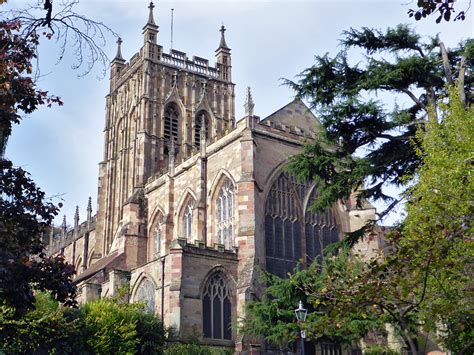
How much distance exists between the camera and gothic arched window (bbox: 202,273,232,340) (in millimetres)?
31570

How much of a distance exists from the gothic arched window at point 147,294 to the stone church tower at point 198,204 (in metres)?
0.09

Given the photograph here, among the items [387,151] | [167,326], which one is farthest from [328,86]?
[167,326]

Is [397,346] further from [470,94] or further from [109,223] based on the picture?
[109,223]

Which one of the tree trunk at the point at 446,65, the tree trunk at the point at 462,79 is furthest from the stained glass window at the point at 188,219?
the tree trunk at the point at 462,79

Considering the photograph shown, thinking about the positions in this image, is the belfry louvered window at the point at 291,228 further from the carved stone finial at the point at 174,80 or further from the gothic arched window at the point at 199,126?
the carved stone finial at the point at 174,80

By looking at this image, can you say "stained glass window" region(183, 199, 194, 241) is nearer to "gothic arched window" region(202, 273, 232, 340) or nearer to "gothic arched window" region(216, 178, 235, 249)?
"gothic arched window" region(216, 178, 235, 249)

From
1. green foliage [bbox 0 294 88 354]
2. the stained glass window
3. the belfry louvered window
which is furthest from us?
the stained glass window

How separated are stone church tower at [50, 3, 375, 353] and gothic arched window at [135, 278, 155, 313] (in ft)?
0.31

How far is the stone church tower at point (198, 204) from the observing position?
3191 cm

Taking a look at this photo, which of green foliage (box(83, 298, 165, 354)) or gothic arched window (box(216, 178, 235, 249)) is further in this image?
gothic arched window (box(216, 178, 235, 249))

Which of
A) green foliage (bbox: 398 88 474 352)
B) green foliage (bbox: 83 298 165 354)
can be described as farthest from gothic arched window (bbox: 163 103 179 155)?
green foliage (bbox: 398 88 474 352)

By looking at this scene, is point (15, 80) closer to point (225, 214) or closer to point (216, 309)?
point (216, 309)

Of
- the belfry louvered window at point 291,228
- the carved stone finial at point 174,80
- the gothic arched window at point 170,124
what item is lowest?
the belfry louvered window at point 291,228

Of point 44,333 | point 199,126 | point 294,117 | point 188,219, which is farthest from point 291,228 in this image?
point 199,126
